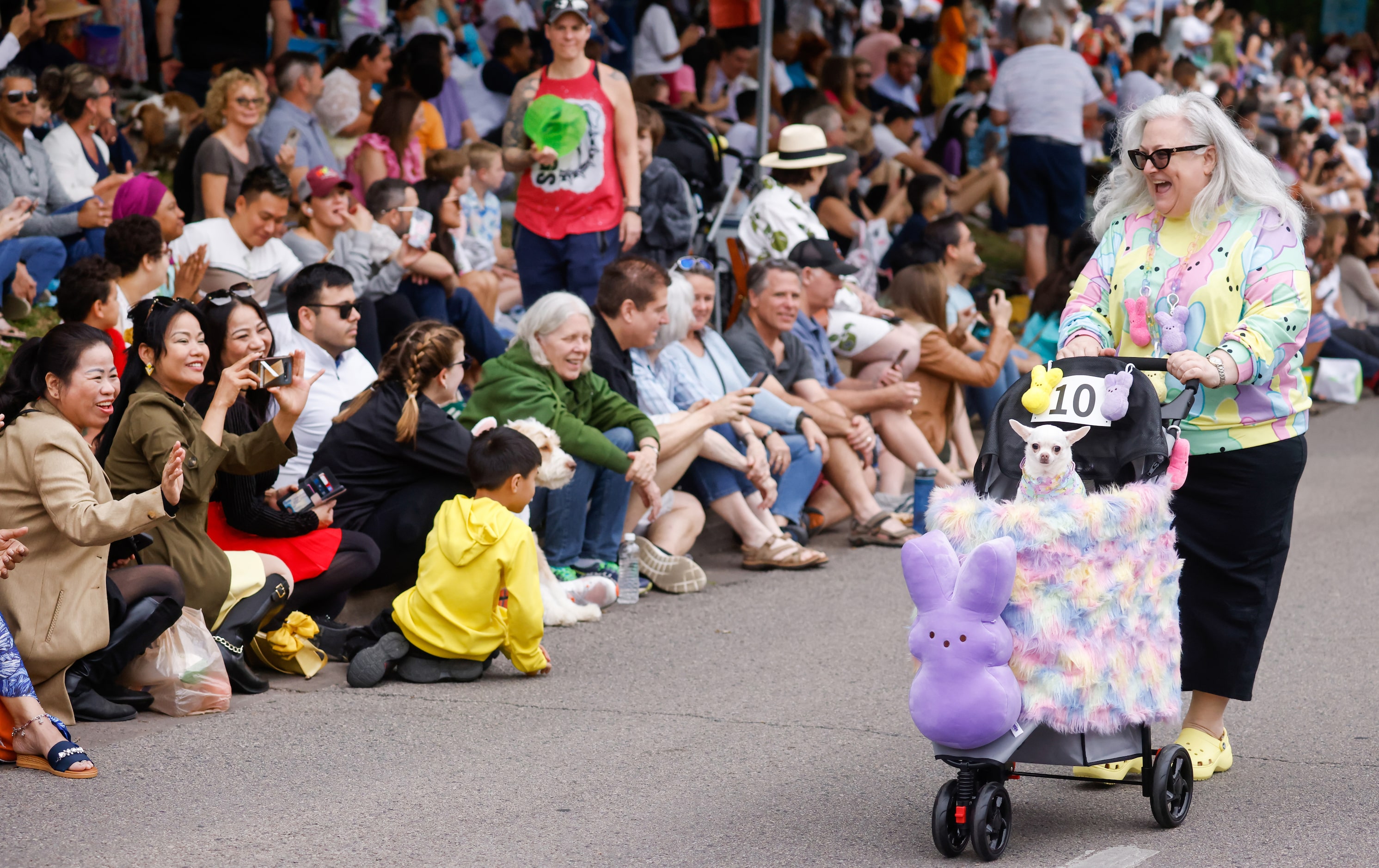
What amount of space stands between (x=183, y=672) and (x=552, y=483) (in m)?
1.89

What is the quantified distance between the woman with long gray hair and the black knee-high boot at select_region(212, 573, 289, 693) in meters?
2.87

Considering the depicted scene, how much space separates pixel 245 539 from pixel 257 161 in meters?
3.61

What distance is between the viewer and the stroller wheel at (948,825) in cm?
391

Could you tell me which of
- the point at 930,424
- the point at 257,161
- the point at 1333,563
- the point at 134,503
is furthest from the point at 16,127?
the point at 1333,563

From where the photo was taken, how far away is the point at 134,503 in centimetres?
461

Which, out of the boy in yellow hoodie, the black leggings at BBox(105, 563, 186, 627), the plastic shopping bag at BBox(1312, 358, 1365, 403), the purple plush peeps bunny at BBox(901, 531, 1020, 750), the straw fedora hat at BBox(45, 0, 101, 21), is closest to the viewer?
the purple plush peeps bunny at BBox(901, 531, 1020, 750)

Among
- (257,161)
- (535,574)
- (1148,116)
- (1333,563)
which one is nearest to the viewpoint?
(1148,116)

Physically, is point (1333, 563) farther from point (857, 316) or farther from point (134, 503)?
point (134, 503)

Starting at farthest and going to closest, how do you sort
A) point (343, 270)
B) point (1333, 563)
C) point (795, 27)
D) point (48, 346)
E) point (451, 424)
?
point (795, 27), point (1333, 563), point (343, 270), point (451, 424), point (48, 346)

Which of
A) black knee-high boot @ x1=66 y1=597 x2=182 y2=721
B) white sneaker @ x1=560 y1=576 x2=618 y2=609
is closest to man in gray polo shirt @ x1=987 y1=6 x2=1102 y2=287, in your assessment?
white sneaker @ x1=560 y1=576 x2=618 y2=609

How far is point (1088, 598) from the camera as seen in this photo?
3902mm

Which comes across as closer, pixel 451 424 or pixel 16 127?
pixel 451 424

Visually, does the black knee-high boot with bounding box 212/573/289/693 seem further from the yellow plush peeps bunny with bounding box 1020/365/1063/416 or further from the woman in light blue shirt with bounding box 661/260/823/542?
the yellow plush peeps bunny with bounding box 1020/365/1063/416

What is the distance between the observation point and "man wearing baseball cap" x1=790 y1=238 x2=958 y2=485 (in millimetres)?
8766
